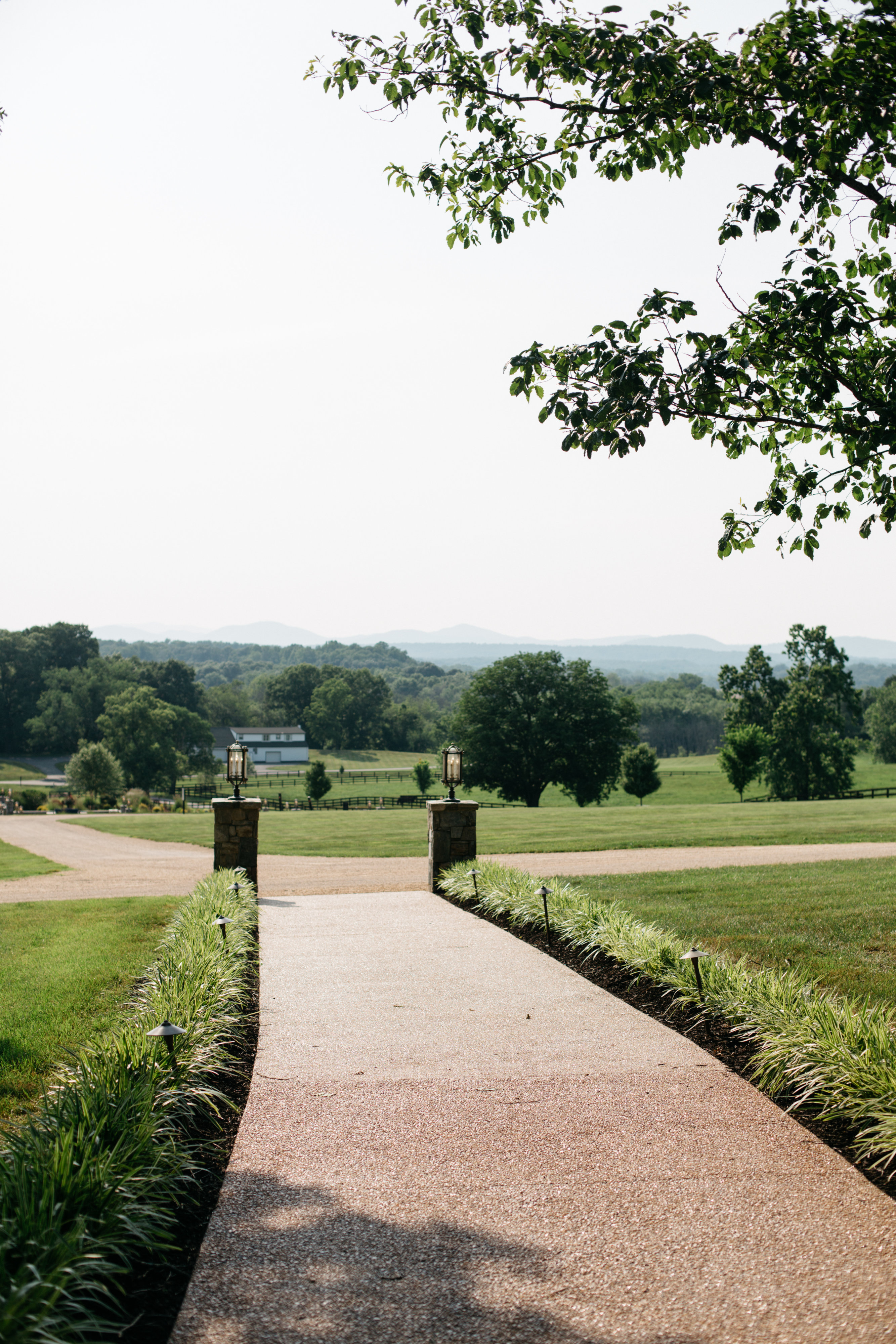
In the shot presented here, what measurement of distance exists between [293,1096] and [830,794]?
160ft

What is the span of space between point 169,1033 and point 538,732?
43276mm

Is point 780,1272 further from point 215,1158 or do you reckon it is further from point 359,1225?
point 215,1158

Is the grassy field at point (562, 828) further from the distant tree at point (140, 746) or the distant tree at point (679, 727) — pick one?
the distant tree at point (679, 727)

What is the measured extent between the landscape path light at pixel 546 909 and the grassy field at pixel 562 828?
9278 mm

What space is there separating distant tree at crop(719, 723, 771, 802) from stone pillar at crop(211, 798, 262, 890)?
3423 centimetres

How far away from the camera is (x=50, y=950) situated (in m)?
8.28

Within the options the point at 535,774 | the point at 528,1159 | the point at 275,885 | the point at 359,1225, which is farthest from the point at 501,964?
the point at 535,774

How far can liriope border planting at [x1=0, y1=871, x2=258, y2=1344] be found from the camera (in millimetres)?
2555

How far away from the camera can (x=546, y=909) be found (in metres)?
8.36

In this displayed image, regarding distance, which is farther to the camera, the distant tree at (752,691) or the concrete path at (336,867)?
the distant tree at (752,691)

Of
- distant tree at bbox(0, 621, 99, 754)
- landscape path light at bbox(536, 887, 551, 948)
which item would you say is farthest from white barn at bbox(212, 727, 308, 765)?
landscape path light at bbox(536, 887, 551, 948)

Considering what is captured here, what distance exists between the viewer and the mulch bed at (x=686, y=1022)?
157 inches

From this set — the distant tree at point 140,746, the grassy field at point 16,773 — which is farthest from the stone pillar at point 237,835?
the grassy field at point 16,773

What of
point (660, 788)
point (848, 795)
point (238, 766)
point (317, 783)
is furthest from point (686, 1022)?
point (660, 788)
